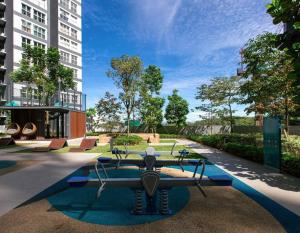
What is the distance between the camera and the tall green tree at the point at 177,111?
130ft

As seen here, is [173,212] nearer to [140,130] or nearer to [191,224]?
[191,224]

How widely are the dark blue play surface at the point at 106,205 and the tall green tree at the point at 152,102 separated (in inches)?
919

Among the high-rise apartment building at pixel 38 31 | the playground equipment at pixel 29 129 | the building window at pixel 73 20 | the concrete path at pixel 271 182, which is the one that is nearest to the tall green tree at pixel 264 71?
the concrete path at pixel 271 182

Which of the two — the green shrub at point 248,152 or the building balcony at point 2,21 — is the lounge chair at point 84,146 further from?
the building balcony at point 2,21

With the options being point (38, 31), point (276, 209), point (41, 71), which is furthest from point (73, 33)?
point (276, 209)

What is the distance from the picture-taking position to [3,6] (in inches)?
1842

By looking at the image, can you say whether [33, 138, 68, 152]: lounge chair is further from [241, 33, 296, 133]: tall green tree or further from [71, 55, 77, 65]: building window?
[71, 55, 77, 65]: building window

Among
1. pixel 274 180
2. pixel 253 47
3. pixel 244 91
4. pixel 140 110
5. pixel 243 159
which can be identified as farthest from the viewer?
pixel 140 110

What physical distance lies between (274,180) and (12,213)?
21.9ft

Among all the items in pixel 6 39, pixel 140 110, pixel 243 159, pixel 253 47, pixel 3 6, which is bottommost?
→ pixel 243 159

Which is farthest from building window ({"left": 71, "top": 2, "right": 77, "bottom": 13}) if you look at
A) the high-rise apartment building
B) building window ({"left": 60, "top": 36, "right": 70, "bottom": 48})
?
building window ({"left": 60, "top": 36, "right": 70, "bottom": 48})

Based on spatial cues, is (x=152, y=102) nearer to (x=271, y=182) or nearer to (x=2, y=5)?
(x=271, y=182)

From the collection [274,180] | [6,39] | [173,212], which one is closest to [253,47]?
[274,180]

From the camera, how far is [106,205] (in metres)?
5.41
